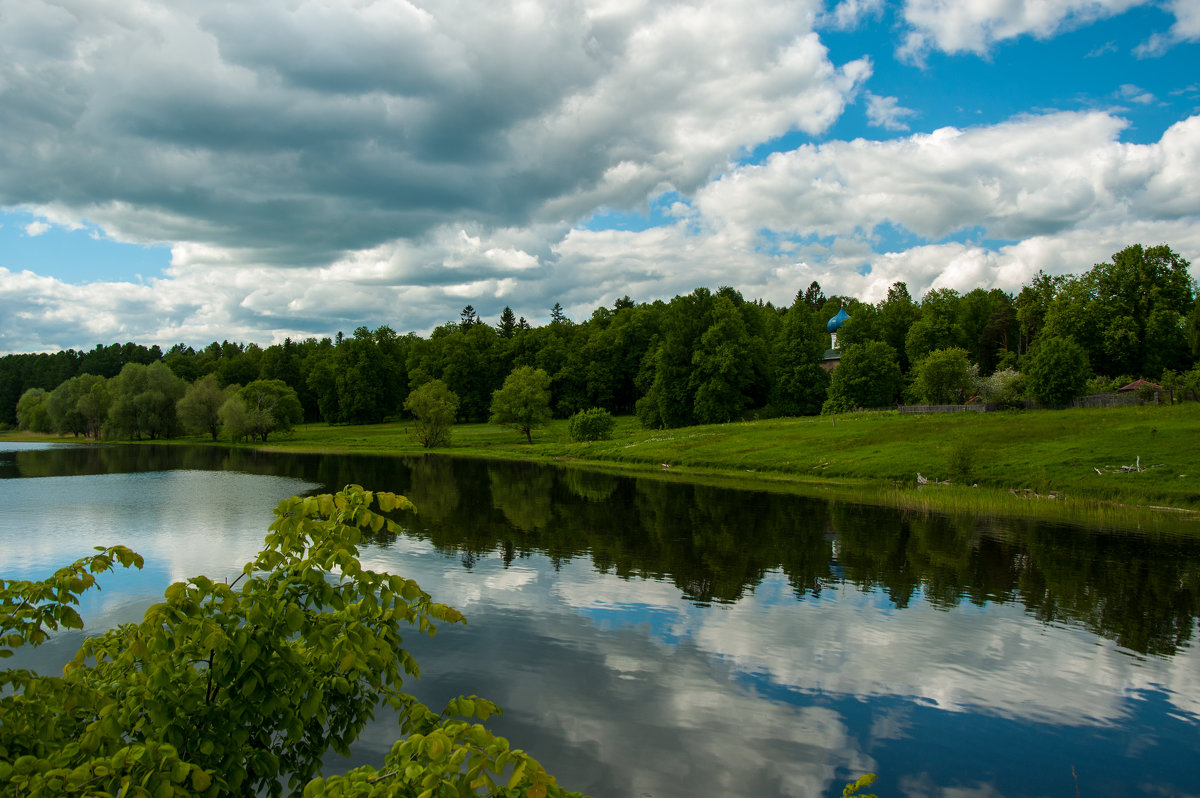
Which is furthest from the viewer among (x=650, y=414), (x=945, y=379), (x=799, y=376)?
(x=650, y=414)

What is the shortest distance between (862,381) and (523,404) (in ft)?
141

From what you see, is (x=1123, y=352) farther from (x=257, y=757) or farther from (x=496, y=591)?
(x=257, y=757)

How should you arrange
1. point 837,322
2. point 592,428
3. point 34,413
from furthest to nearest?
point 837,322 → point 34,413 → point 592,428

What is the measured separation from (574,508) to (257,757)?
1351 inches

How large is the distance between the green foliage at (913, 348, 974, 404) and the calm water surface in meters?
46.9

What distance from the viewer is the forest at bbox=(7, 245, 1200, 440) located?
81.9m

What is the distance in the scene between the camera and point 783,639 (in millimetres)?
16766

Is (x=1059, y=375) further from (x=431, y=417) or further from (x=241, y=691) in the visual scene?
(x=241, y=691)

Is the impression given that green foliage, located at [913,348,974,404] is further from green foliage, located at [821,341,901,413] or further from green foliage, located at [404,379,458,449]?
green foliage, located at [404,379,458,449]

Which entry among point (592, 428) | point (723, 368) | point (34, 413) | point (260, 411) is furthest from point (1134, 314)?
point (34, 413)

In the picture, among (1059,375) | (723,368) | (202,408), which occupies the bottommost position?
(202,408)

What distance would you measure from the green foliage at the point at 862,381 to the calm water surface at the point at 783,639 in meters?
53.1

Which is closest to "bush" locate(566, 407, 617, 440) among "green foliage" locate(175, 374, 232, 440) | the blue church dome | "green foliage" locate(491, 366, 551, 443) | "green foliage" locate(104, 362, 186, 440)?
"green foliage" locate(491, 366, 551, 443)

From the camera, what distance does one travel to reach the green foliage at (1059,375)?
208 feet
